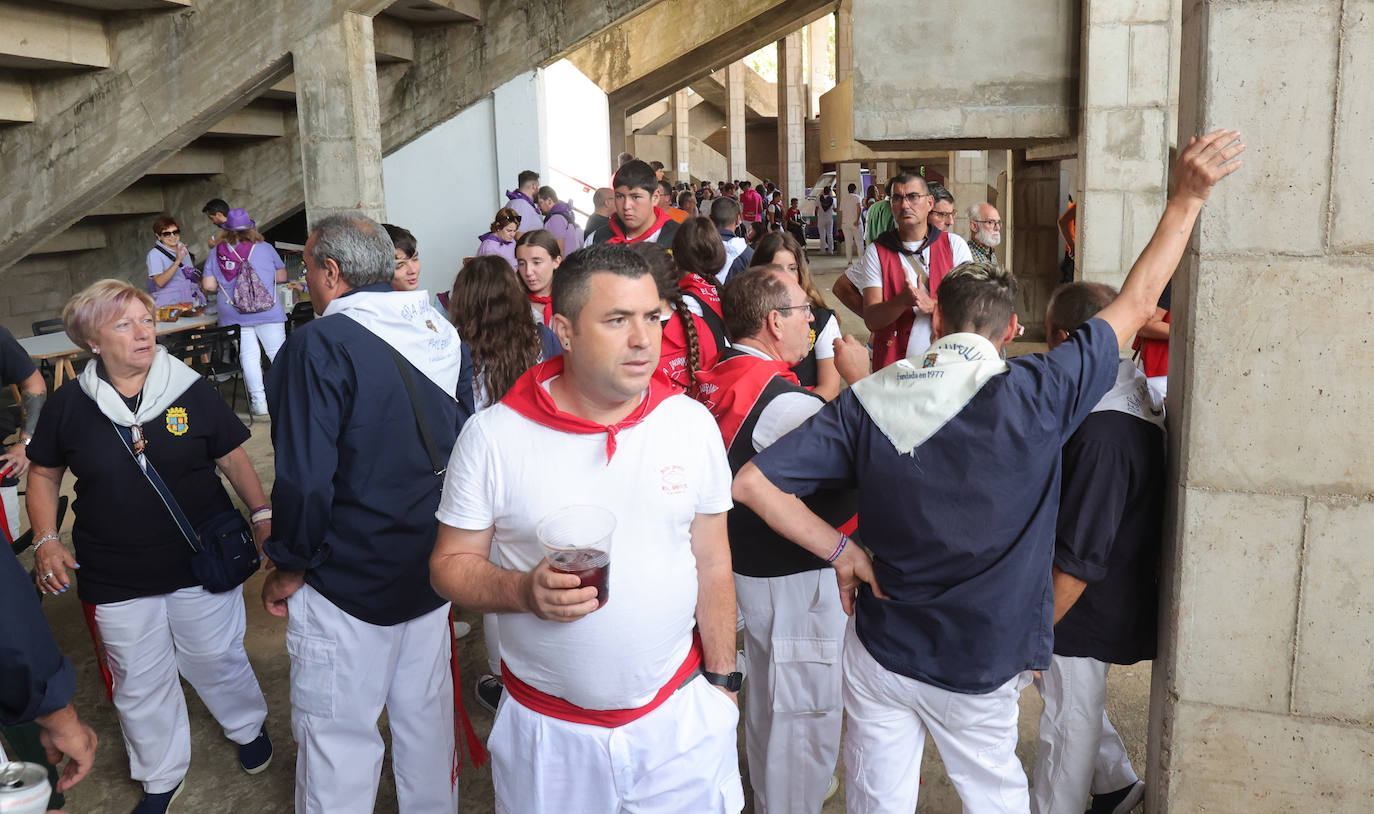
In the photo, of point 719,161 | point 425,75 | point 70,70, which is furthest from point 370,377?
point 719,161

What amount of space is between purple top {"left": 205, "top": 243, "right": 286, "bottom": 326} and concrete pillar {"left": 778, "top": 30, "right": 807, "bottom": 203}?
21.7m

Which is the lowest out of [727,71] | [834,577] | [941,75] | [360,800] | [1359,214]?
[360,800]

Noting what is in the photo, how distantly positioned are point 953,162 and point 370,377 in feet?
59.3

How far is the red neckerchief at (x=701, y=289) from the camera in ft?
14.9

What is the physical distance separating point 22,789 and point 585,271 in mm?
1329

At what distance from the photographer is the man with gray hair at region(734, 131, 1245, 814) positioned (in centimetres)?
239

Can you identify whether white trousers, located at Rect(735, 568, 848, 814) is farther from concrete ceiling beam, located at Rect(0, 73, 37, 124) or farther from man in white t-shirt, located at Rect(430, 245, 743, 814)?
concrete ceiling beam, located at Rect(0, 73, 37, 124)

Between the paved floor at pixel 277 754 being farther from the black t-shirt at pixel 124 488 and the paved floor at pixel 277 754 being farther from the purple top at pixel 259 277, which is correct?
the purple top at pixel 259 277

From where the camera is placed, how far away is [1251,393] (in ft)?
8.59

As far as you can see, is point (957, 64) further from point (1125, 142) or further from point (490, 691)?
point (490, 691)

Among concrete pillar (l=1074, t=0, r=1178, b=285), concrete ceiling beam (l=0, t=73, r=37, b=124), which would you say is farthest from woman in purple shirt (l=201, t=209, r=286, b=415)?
concrete pillar (l=1074, t=0, r=1178, b=285)

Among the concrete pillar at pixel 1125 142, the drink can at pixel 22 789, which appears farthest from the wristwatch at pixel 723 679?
the concrete pillar at pixel 1125 142

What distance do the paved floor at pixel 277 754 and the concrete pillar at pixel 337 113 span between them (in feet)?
17.0

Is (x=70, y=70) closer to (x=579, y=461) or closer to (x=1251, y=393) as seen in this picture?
(x=579, y=461)
